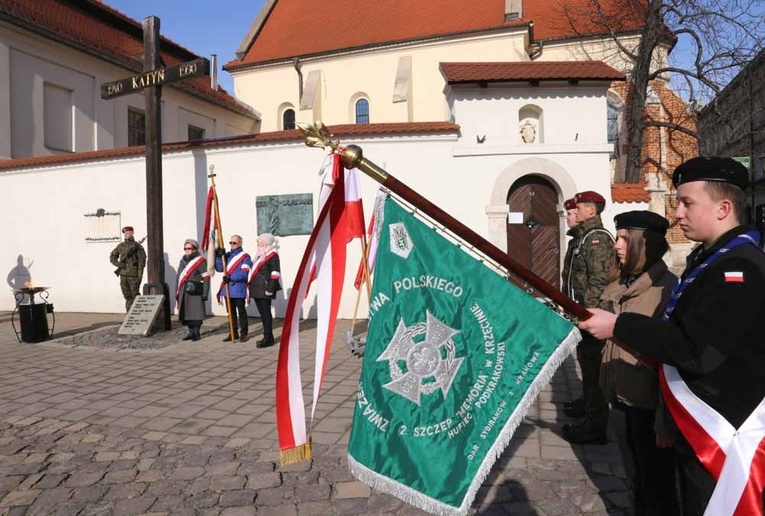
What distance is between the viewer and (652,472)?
96.6 inches

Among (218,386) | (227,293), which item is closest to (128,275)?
(227,293)

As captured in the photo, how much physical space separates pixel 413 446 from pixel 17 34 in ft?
58.1

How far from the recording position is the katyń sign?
28.9 ft

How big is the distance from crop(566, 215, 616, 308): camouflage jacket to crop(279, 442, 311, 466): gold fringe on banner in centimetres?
267

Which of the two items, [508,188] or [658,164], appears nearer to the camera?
[508,188]

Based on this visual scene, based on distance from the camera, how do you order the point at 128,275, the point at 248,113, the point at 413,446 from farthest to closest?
1. the point at 248,113
2. the point at 128,275
3. the point at 413,446

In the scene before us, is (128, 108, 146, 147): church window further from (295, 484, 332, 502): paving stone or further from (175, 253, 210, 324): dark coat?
(295, 484, 332, 502): paving stone

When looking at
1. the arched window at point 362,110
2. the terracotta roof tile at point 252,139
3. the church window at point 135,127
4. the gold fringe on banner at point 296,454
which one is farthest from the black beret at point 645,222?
the arched window at point 362,110

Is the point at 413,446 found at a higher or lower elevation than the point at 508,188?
lower

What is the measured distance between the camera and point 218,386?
5.79 metres

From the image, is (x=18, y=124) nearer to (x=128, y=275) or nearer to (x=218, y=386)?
(x=128, y=275)

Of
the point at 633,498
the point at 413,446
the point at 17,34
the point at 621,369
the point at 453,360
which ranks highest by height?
the point at 17,34

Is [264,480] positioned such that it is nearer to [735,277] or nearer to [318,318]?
[318,318]

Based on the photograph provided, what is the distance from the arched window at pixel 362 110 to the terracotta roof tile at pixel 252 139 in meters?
13.5
